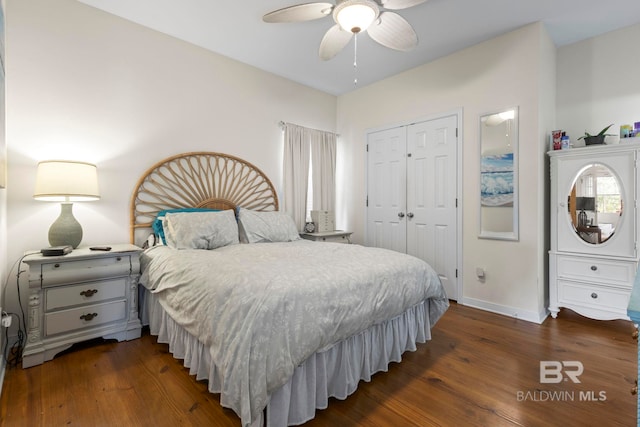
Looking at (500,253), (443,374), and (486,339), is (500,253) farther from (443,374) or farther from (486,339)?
(443,374)

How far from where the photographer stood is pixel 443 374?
1.93m

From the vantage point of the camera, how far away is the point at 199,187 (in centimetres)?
322

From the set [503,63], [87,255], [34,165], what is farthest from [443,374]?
[34,165]

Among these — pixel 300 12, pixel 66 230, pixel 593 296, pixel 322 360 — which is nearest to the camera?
pixel 322 360

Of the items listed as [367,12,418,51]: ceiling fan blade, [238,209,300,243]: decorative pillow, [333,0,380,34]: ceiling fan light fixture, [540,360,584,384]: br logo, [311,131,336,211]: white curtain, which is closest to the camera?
[333,0,380,34]: ceiling fan light fixture

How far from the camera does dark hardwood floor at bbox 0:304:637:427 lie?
152 cm

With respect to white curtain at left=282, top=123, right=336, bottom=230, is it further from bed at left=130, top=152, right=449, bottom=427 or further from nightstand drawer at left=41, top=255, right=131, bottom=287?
nightstand drawer at left=41, top=255, right=131, bottom=287

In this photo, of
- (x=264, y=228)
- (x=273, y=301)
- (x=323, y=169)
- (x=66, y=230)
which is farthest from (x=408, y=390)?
(x=323, y=169)

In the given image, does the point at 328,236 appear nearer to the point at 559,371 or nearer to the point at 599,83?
the point at 559,371

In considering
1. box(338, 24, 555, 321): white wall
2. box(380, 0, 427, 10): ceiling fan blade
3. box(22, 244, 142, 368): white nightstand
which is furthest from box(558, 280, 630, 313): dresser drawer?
box(22, 244, 142, 368): white nightstand

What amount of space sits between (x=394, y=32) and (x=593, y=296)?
286cm

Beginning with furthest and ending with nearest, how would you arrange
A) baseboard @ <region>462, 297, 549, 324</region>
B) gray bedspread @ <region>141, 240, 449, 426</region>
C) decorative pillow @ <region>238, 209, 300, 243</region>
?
decorative pillow @ <region>238, 209, 300, 243</region>, baseboard @ <region>462, 297, 549, 324</region>, gray bedspread @ <region>141, 240, 449, 426</region>

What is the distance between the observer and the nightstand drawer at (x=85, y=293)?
2.07 metres

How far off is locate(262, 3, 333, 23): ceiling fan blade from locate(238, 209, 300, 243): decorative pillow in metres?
1.82
